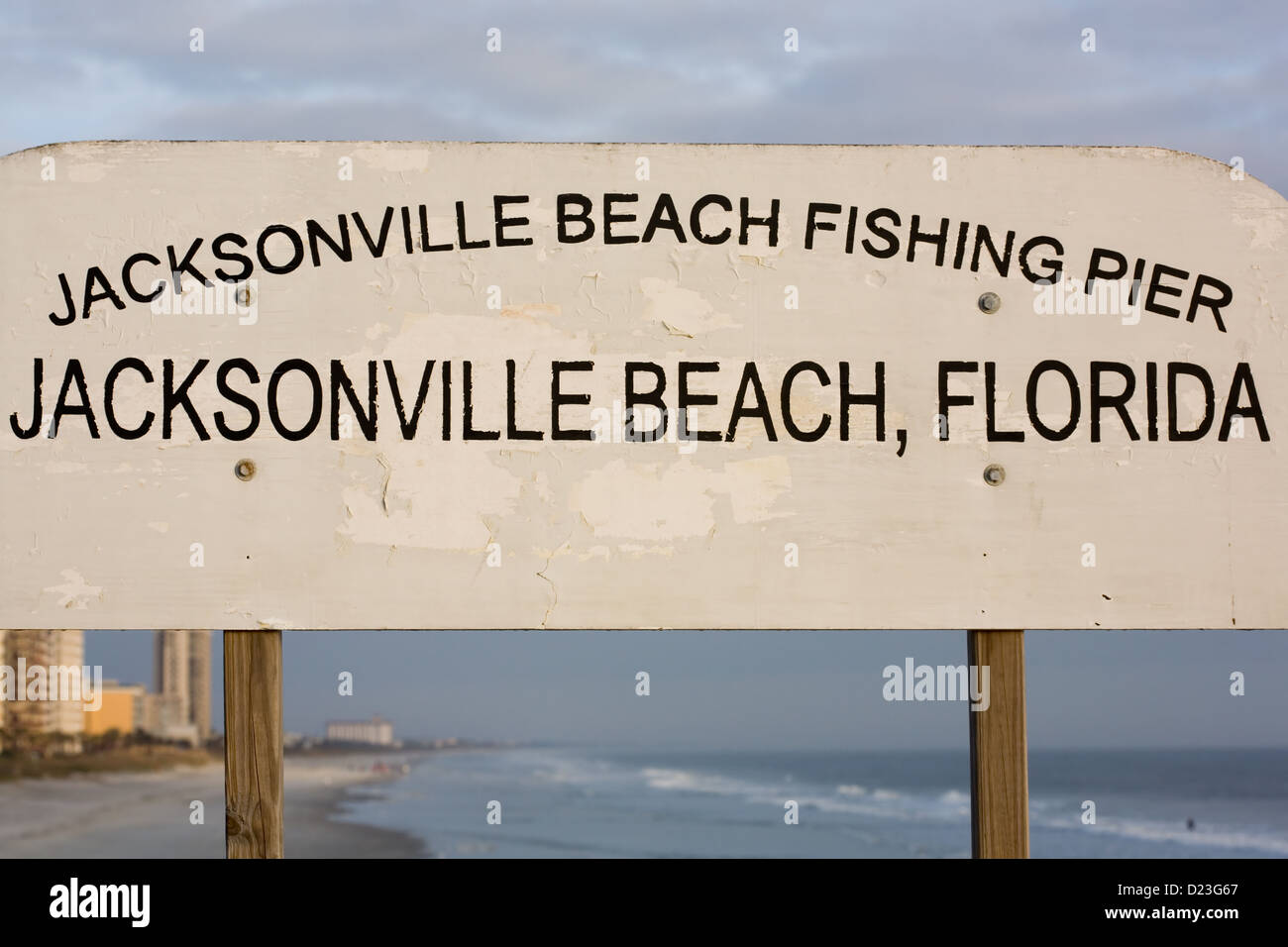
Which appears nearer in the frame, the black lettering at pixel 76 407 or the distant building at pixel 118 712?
the black lettering at pixel 76 407

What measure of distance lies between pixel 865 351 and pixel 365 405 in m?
1.62

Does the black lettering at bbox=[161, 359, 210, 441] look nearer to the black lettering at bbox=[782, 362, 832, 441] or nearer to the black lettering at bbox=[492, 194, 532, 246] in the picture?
the black lettering at bbox=[492, 194, 532, 246]

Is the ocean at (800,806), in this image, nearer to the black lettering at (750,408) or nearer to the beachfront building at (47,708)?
the beachfront building at (47,708)

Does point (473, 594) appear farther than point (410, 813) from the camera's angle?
No

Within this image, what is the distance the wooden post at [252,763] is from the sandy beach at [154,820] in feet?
46.0

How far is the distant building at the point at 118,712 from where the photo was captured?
36.5m

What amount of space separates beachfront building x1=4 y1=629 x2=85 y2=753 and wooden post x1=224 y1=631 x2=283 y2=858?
2612 centimetres

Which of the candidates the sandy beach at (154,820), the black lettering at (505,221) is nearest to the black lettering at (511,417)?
the black lettering at (505,221)

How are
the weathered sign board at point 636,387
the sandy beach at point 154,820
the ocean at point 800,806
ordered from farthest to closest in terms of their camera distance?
the ocean at point 800,806 → the sandy beach at point 154,820 → the weathered sign board at point 636,387

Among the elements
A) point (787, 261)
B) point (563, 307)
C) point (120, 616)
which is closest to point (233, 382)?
point (120, 616)

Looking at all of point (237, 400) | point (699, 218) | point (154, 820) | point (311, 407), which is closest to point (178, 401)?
point (237, 400)

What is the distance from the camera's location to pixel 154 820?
22453mm
